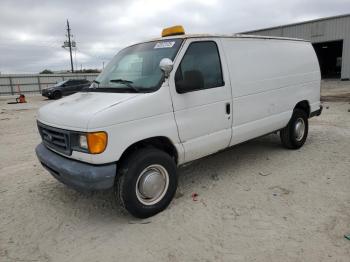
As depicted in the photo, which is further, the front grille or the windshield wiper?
the windshield wiper

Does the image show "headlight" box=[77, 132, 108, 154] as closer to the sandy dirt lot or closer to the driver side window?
the sandy dirt lot

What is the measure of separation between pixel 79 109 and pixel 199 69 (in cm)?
161

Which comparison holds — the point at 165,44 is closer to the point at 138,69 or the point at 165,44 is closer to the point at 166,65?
the point at 138,69

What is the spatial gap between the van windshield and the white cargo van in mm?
16

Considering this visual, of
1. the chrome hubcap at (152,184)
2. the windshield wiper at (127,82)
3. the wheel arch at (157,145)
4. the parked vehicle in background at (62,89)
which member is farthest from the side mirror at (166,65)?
the parked vehicle in background at (62,89)

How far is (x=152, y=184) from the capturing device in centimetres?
368

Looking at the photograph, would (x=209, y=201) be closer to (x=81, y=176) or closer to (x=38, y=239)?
(x=81, y=176)

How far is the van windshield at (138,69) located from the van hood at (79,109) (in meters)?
0.19

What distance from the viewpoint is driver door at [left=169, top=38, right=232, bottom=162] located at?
3.79m

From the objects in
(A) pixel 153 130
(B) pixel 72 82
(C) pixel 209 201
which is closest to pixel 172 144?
(A) pixel 153 130

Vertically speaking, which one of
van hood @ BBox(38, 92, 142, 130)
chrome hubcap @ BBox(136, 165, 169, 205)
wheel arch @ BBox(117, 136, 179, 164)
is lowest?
chrome hubcap @ BBox(136, 165, 169, 205)

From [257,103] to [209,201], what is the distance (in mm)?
1808

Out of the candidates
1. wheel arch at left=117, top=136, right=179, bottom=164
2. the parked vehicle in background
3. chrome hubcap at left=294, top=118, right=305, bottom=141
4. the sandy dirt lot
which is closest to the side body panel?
chrome hubcap at left=294, top=118, right=305, bottom=141

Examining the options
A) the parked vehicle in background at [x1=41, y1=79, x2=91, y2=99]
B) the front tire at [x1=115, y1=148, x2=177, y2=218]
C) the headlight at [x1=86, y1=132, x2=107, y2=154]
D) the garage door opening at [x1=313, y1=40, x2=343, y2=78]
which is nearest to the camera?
the headlight at [x1=86, y1=132, x2=107, y2=154]
